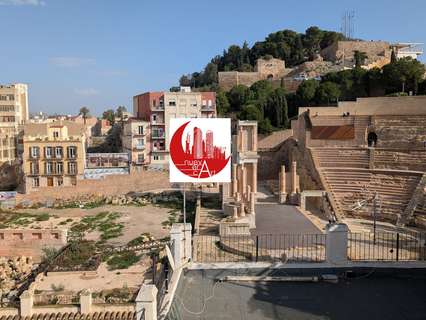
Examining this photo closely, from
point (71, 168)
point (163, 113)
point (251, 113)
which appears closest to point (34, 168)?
point (71, 168)

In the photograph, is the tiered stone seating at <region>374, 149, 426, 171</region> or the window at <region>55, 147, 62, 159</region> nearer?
the tiered stone seating at <region>374, 149, 426, 171</region>

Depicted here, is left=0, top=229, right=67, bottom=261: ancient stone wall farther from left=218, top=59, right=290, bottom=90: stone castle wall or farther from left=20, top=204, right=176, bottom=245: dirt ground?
left=218, top=59, right=290, bottom=90: stone castle wall

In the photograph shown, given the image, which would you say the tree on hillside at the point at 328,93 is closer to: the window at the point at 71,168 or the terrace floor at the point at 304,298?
the window at the point at 71,168

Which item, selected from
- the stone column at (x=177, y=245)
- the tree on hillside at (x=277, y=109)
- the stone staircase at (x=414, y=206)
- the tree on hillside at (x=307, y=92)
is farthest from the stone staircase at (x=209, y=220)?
the tree on hillside at (x=307, y=92)

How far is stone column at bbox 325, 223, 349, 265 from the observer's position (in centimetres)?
822

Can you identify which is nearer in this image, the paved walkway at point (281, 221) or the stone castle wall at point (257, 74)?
the paved walkway at point (281, 221)

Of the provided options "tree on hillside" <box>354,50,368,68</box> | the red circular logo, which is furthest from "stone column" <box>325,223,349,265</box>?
"tree on hillside" <box>354,50,368,68</box>

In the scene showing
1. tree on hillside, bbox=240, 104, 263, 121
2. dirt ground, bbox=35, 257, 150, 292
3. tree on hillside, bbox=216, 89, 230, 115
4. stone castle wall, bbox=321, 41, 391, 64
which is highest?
stone castle wall, bbox=321, 41, 391, 64

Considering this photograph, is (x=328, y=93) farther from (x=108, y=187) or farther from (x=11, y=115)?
(x=11, y=115)

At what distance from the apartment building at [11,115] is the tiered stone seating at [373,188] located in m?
34.5

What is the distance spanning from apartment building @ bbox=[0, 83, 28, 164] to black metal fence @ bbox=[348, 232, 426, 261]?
38483mm

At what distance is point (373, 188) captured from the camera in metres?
24.4

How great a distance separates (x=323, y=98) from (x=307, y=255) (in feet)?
116

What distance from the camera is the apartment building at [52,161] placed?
36.7 m
